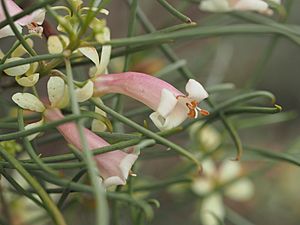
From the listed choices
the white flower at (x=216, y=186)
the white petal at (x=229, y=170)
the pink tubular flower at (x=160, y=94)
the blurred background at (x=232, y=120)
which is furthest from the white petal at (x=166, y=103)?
the white petal at (x=229, y=170)

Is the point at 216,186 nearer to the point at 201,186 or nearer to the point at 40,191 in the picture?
the point at 201,186

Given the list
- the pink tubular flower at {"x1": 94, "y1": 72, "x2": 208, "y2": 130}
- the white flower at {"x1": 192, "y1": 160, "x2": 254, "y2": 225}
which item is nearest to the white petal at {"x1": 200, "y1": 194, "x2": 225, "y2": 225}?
the white flower at {"x1": 192, "y1": 160, "x2": 254, "y2": 225}

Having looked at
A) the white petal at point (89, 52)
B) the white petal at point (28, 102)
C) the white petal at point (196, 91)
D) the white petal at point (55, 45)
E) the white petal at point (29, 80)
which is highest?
the white petal at point (55, 45)

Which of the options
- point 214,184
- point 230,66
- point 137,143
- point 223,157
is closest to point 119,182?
point 137,143

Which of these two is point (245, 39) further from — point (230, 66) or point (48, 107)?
point (48, 107)

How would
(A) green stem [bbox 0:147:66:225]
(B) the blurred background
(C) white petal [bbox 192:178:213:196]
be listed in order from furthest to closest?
(C) white petal [bbox 192:178:213:196], (B) the blurred background, (A) green stem [bbox 0:147:66:225]

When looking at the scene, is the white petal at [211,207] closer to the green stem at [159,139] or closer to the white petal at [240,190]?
the white petal at [240,190]

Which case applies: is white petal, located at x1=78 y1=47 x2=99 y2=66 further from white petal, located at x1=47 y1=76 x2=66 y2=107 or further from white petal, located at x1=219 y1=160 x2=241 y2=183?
white petal, located at x1=219 y1=160 x2=241 y2=183
